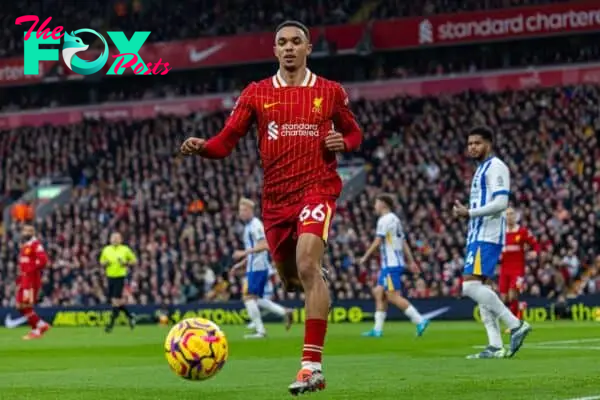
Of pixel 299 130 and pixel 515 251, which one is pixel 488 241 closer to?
pixel 299 130

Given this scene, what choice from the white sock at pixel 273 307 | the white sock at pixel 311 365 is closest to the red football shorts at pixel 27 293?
the white sock at pixel 273 307

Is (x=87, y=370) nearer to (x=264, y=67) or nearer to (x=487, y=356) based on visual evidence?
(x=487, y=356)

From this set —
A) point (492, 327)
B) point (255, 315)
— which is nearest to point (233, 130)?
point (492, 327)

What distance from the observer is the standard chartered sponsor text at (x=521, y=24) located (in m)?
39.9

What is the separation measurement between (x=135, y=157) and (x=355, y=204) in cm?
1117

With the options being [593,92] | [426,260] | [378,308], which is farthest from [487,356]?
[593,92]

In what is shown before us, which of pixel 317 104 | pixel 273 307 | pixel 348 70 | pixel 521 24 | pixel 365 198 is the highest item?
pixel 521 24

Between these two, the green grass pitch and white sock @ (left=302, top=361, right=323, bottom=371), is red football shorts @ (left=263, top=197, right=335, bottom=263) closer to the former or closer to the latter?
white sock @ (left=302, top=361, right=323, bottom=371)

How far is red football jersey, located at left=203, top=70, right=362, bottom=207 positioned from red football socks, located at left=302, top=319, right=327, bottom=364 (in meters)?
1.05

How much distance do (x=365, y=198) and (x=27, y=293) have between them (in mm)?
13971

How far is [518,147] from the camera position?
3722 centimetres

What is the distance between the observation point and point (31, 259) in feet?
84.8

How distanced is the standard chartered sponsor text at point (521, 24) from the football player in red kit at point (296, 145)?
30.5m

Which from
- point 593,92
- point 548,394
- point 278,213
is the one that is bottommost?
point 548,394
